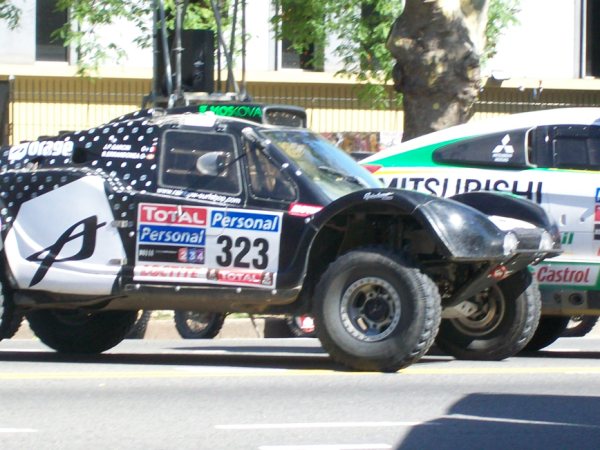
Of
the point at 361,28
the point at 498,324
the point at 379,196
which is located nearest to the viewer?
the point at 379,196

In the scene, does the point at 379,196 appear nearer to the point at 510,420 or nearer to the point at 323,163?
the point at 323,163

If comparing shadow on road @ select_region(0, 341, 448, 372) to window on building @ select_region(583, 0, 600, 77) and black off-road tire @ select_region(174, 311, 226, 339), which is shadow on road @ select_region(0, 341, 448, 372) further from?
window on building @ select_region(583, 0, 600, 77)

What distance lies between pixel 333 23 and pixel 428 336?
46.1ft

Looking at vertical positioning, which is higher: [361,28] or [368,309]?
[361,28]

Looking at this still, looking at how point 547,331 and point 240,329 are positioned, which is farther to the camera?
point 240,329

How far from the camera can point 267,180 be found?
32.0 ft

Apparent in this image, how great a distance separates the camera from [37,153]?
1032cm

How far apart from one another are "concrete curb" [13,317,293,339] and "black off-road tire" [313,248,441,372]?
5.67 metres

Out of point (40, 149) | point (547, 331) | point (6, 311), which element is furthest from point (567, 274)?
point (6, 311)

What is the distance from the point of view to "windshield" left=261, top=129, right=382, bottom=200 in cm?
984

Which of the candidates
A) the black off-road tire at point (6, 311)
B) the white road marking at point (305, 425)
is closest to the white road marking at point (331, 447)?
the white road marking at point (305, 425)

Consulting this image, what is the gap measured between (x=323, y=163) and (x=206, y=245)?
3.71 ft

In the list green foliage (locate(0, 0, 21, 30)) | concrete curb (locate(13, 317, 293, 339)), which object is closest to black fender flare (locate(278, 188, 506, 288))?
concrete curb (locate(13, 317, 293, 339))

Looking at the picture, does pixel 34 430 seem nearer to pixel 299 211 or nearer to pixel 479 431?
pixel 479 431
